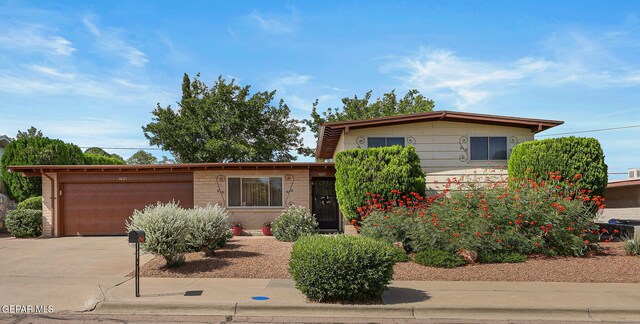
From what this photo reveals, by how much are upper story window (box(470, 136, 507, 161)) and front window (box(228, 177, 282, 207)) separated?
273 inches

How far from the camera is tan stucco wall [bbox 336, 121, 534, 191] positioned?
16.8 meters

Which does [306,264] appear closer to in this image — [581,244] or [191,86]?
[581,244]

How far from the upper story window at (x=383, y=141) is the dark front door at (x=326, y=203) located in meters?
3.12

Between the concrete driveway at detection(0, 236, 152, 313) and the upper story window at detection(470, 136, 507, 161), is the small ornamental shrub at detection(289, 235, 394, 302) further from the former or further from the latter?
the upper story window at detection(470, 136, 507, 161)

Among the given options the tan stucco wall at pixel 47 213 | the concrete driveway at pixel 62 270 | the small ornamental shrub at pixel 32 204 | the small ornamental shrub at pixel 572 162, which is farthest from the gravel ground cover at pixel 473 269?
the small ornamental shrub at pixel 32 204

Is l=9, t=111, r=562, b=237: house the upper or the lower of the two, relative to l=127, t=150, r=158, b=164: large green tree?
lower

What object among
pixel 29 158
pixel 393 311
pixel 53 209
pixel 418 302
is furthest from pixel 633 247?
pixel 29 158

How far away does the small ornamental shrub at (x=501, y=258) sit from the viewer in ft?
37.1

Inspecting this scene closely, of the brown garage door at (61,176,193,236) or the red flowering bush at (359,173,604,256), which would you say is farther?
the brown garage door at (61,176,193,236)

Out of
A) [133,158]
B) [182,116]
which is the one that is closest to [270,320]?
[182,116]

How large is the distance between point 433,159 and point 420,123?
1.26 metres
